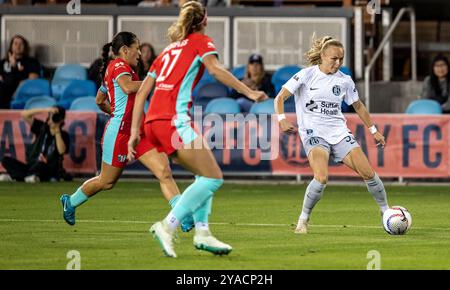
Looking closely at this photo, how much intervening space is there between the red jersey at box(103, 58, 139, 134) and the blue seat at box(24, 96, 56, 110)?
9.87 meters

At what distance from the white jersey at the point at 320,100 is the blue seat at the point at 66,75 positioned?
38.9ft

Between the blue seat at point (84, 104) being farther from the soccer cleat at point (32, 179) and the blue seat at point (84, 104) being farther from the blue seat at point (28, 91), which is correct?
the soccer cleat at point (32, 179)

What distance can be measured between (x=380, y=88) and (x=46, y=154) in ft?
22.9

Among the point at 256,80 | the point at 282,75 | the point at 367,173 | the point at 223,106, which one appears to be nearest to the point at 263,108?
the point at 223,106

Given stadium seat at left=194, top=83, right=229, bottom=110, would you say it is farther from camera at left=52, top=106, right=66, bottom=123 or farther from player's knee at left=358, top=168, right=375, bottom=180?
player's knee at left=358, top=168, right=375, bottom=180

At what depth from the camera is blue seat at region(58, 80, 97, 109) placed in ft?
82.1

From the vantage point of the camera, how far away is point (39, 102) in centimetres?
2412

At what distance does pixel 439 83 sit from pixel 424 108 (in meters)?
1.18

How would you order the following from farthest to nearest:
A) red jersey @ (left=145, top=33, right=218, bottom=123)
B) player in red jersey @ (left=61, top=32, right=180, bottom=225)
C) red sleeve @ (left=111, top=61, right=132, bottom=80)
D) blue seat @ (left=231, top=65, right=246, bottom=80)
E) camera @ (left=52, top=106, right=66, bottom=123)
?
blue seat @ (left=231, top=65, right=246, bottom=80) → camera @ (left=52, top=106, right=66, bottom=123) → player in red jersey @ (left=61, top=32, right=180, bottom=225) → red sleeve @ (left=111, top=61, right=132, bottom=80) → red jersey @ (left=145, top=33, right=218, bottom=123)

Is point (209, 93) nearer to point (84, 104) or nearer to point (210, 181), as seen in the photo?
point (84, 104)

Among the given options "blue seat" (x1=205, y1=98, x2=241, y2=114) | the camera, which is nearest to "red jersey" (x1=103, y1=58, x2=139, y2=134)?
the camera

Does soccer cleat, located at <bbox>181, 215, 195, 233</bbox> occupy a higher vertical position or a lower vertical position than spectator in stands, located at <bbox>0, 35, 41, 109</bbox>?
lower

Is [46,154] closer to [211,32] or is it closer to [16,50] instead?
[16,50]
